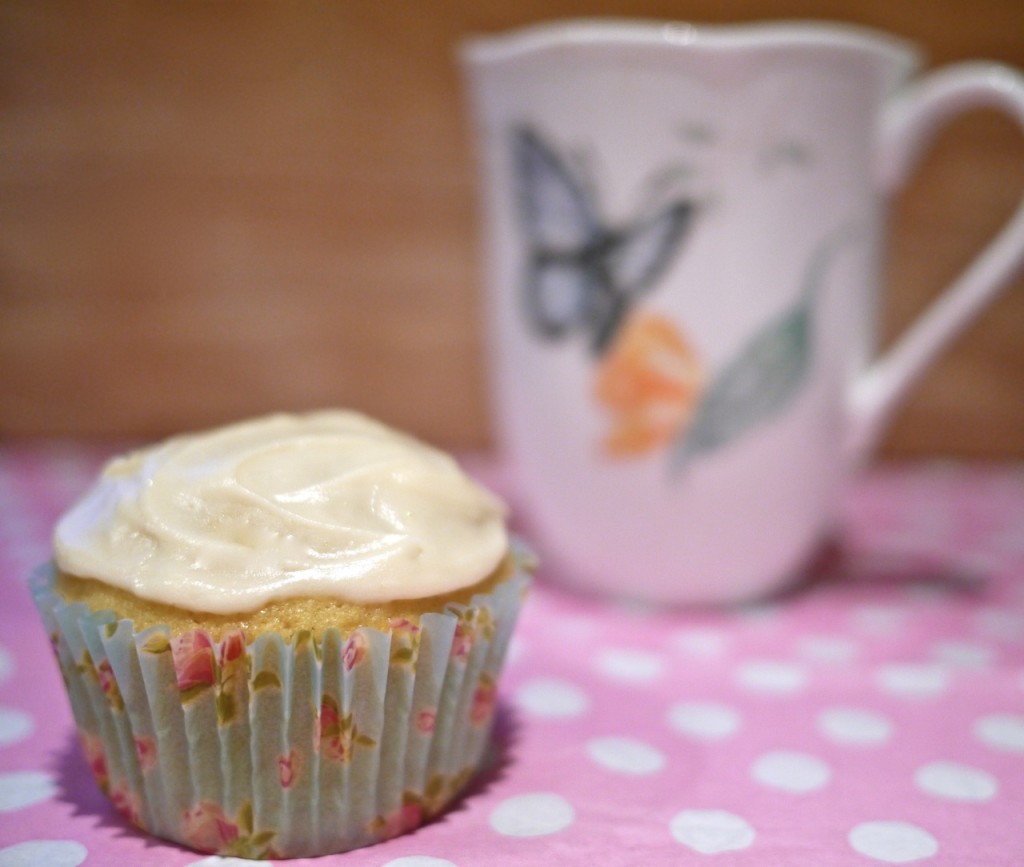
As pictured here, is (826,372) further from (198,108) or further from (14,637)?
(198,108)

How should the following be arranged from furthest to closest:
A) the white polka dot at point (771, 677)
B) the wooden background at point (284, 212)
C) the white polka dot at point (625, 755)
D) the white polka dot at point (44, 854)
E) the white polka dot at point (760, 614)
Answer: the wooden background at point (284, 212) → the white polka dot at point (760, 614) → the white polka dot at point (771, 677) → the white polka dot at point (625, 755) → the white polka dot at point (44, 854)

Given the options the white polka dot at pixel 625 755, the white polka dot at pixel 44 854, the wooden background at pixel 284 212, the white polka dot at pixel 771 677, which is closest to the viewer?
the white polka dot at pixel 44 854

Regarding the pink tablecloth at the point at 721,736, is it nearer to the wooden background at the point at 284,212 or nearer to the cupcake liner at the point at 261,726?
the cupcake liner at the point at 261,726

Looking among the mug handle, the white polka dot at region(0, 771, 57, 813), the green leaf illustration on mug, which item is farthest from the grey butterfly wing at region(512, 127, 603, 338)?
the white polka dot at region(0, 771, 57, 813)

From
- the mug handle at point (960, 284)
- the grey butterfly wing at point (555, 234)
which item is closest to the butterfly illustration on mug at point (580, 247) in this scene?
the grey butterfly wing at point (555, 234)

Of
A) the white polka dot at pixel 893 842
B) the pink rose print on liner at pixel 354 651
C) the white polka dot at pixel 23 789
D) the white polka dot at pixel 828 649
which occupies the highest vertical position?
the pink rose print on liner at pixel 354 651

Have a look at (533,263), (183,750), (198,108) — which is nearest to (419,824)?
(183,750)

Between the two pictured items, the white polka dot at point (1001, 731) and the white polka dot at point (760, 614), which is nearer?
the white polka dot at point (1001, 731)
